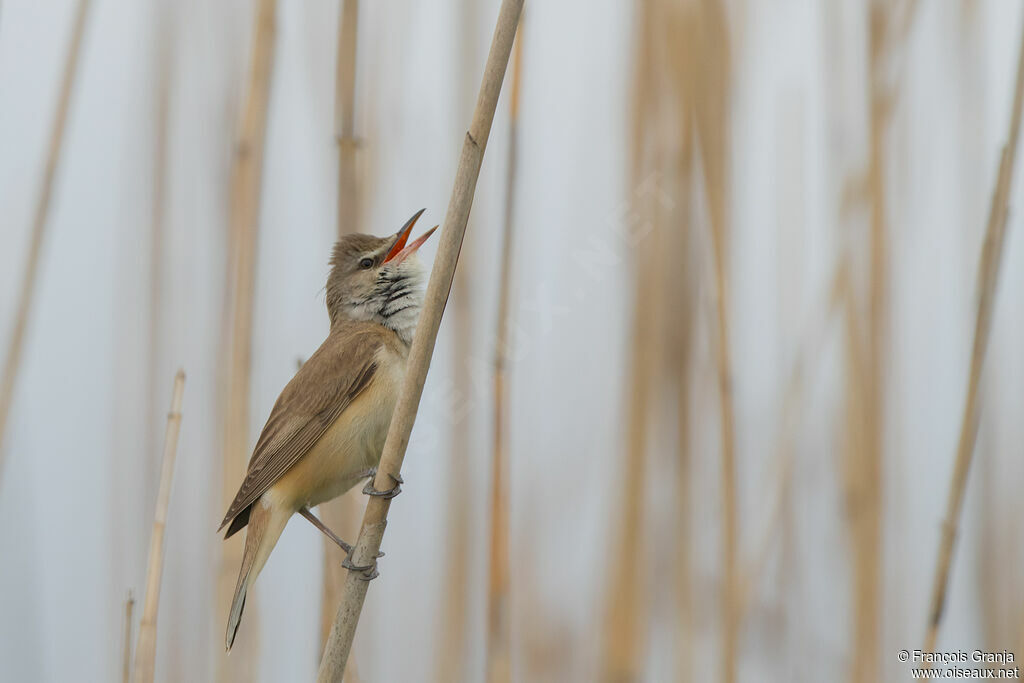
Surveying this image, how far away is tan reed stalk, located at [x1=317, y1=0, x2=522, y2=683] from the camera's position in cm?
111

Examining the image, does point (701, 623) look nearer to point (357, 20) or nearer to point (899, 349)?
point (899, 349)

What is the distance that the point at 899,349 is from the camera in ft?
7.08

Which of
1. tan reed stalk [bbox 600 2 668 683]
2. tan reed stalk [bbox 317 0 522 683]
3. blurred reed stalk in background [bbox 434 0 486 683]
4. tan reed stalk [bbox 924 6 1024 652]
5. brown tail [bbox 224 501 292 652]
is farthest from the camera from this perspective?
blurred reed stalk in background [bbox 434 0 486 683]

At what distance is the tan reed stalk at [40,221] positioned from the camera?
1748mm

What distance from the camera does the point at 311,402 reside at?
1941mm

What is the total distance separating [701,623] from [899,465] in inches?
24.2

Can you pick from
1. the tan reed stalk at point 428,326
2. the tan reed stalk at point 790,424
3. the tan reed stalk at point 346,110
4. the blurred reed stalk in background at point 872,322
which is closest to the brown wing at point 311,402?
the tan reed stalk at point 346,110

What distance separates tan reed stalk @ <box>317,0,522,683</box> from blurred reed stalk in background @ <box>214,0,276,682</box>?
68 centimetres

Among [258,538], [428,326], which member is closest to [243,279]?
[258,538]

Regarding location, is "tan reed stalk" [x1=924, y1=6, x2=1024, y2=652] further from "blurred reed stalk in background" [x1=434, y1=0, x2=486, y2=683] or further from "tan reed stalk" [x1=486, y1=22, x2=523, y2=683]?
"blurred reed stalk in background" [x1=434, y1=0, x2=486, y2=683]

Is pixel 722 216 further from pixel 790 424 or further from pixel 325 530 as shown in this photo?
pixel 325 530

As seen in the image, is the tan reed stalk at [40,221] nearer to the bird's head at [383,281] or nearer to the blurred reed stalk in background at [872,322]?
the bird's head at [383,281]

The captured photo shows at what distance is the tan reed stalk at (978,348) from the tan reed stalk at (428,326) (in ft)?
3.04

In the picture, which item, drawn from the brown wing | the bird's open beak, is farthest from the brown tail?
the bird's open beak
